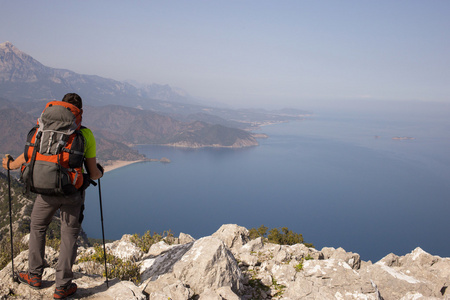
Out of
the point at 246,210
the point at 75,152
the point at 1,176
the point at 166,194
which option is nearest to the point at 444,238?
the point at 246,210

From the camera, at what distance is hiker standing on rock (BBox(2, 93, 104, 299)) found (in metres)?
3.35

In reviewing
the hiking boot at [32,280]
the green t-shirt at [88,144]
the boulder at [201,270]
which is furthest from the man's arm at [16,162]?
the boulder at [201,270]

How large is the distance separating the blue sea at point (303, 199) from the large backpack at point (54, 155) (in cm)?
7834

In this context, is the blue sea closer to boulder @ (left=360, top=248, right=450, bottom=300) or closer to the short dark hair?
boulder @ (left=360, top=248, right=450, bottom=300)

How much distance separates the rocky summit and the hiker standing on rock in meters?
0.55

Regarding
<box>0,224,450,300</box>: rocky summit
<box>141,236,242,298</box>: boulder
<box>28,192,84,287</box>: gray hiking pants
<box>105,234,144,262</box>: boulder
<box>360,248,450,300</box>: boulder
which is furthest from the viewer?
<box>105,234,144,262</box>: boulder

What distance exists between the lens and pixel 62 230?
3758mm

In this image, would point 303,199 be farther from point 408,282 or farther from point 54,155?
point 54,155

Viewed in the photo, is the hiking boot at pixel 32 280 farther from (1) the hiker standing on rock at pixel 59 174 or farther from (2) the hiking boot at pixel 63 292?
(2) the hiking boot at pixel 63 292

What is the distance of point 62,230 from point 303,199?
11518 cm

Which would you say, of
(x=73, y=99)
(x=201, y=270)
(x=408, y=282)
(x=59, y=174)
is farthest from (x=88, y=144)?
(x=408, y=282)

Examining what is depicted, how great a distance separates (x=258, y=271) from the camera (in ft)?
20.8

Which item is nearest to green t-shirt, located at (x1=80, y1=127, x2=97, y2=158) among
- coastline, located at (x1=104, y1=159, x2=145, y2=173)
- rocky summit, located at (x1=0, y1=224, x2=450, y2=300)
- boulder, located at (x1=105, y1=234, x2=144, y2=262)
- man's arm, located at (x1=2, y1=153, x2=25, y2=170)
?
man's arm, located at (x1=2, y1=153, x2=25, y2=170)

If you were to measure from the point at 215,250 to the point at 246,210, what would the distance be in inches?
3899
